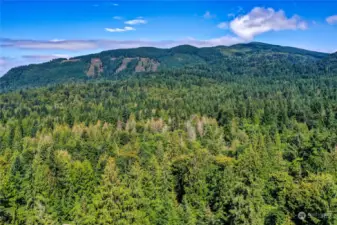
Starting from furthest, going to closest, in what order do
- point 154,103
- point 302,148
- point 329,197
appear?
point 154,103, point 302,148, point 329,197

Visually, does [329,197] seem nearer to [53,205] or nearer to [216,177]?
[216,177]

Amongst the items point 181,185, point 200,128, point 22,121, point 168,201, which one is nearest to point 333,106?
point 200,128

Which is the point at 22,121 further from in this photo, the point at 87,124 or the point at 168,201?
the point at 168,201

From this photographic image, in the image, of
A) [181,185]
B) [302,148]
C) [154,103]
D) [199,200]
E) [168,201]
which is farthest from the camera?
[154,103]

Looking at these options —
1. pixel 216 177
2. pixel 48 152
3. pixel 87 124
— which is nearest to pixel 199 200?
pixel 216 177

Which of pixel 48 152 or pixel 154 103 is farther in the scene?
pixel 154 103

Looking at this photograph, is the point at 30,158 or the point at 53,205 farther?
the point at 30,158

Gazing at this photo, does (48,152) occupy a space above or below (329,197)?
below

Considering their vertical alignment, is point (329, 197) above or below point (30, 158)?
above

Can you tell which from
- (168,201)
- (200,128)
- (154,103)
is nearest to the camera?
(168,201)
